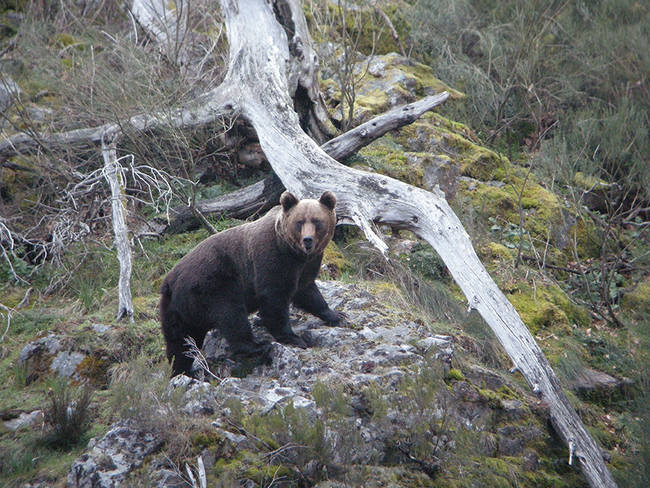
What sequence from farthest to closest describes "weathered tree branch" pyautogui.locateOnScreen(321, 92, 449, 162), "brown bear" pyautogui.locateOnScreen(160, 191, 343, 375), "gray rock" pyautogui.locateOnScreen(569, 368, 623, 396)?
"weathered tree branch" pyautogui.locateOnScreen(321, 92, 449, 162) → "gray rock" pyautogui.locateOnScreen(569, 368, 623, 396) → "brown bear" pyautogui.locateOnScreen(160, 191, 343, 375)

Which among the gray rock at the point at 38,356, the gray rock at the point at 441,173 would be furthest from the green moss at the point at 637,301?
the gray rock at the point at 38,356

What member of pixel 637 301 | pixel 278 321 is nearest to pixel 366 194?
pixel 278 321

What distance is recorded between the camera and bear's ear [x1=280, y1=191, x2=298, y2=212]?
215 inches

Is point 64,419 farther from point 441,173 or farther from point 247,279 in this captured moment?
point 441,173

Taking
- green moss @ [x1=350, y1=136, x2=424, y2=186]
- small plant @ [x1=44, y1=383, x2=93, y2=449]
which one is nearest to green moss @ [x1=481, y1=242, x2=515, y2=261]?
green moss @ [x1=350, y1=136, x2=424, y2=186]

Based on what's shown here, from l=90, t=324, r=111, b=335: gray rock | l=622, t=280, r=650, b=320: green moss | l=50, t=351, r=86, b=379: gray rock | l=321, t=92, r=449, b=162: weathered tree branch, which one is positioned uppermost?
l=321, t=92, r=449, b=162: weathered tree branch

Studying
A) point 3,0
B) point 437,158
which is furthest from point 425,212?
point 3,0

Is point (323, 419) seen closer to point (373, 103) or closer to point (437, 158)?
point (437, 158)

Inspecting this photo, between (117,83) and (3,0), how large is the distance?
7200mm

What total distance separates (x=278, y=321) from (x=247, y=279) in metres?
0.49

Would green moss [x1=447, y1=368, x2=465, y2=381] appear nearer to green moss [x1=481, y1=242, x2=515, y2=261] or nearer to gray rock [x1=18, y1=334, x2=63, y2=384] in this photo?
green moss [x1=481, y1=242, x2=515, y2=261]

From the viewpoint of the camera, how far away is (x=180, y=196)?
8.88 metres

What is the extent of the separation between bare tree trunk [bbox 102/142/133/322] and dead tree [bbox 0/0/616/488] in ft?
2.40

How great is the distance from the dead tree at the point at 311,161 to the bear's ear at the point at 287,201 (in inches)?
42.2
